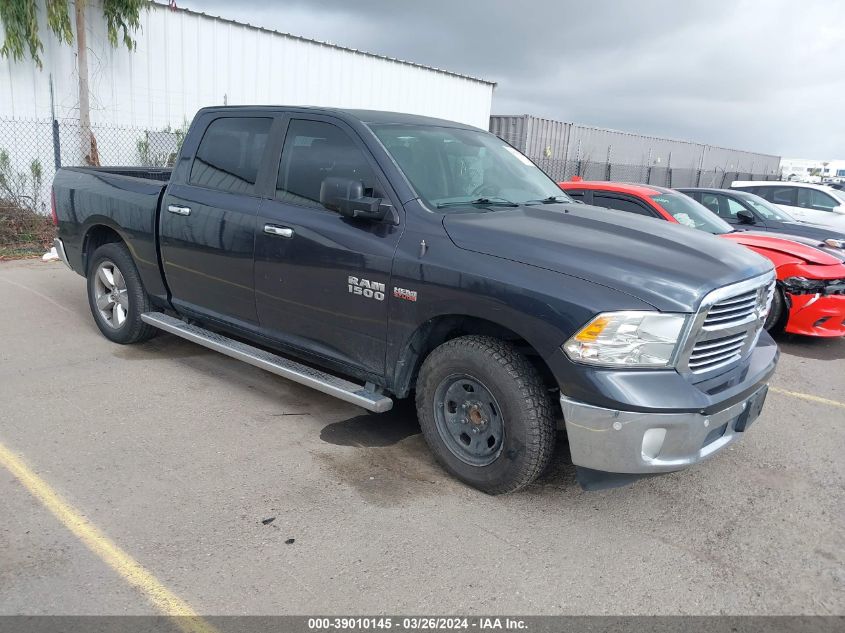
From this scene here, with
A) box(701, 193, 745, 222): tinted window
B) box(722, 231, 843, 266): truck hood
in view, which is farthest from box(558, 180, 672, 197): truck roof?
box(701, 193, 745, 222): tinted window

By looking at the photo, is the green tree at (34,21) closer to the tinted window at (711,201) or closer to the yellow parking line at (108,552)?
the yellow parking line at (108,552)

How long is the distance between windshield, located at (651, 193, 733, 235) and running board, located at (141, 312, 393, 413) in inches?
188

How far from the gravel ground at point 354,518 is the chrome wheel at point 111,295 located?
0.85 metres

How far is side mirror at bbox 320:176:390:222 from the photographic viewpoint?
11.9 ft

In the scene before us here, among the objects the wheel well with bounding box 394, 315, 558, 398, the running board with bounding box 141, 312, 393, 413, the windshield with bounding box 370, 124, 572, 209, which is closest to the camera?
the wheel well with bounding box 394, 315, 558, 398

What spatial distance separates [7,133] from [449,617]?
491 inches

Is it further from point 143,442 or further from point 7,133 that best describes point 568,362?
point 7,133

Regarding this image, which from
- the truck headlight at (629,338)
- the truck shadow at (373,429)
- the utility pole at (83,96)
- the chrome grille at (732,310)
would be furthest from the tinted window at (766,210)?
the utility pole at (83,96)

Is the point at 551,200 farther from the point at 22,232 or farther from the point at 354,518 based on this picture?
the point at 22,232

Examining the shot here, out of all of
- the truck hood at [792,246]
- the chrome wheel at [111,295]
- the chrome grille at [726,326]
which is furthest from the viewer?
the truck hood at [792,246]

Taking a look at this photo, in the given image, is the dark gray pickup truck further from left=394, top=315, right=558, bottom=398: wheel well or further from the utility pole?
the utility pole

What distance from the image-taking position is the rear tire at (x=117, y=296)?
545 cm

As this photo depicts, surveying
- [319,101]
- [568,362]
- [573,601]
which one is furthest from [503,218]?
[319,101]

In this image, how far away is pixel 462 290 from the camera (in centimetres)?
334
